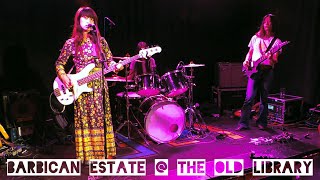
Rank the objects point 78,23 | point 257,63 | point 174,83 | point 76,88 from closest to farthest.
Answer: point 78,23, point 76,88, point 174,83, point 257,63

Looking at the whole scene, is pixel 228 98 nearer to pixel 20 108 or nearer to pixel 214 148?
pixel 214 148

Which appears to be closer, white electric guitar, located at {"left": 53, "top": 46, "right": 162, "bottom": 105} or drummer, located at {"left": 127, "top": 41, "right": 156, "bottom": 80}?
white electric guitar, located at {"left": 53, "top": 46, "right": 162, "bottom": 105}

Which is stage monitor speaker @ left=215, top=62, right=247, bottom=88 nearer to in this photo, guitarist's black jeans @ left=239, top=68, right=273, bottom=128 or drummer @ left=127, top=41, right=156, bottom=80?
guitarist's black jeans @ left=239, top=68, right=273, bottom=128

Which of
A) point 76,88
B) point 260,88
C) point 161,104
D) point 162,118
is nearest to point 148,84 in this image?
point 161,104

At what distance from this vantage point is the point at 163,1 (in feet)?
26.8

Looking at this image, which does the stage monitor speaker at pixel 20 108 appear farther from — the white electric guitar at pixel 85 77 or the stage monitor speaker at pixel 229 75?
the stage monitor speaker at pixel 229 75

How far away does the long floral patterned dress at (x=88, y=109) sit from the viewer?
15.1 ft

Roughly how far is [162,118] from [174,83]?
2.04 feet

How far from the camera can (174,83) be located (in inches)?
241

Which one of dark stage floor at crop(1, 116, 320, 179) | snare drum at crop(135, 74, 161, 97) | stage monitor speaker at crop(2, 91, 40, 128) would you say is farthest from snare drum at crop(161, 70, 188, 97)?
stage monitor speaker at crop(2, 91, 40, 128)

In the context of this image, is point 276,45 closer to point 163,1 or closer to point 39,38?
point 163,1

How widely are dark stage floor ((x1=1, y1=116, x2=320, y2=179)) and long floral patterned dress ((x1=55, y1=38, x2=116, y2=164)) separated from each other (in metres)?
0.35

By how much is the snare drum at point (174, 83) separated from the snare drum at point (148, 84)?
16 cm

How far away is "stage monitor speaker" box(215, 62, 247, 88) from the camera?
848 cm
